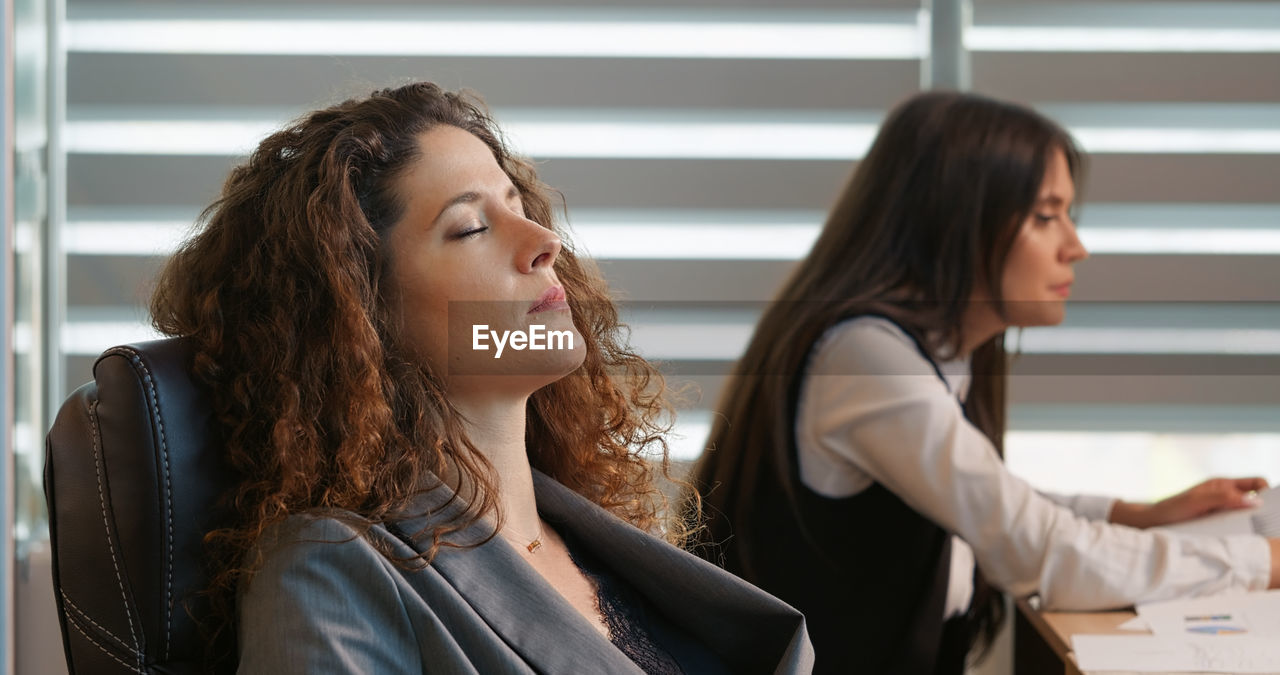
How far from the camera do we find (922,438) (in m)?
1.88

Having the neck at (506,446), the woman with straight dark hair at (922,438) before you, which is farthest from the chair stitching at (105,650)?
the woman with straight dark hair at (922,438)

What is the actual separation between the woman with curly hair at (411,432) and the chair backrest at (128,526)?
4cm

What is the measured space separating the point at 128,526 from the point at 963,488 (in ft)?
4.24

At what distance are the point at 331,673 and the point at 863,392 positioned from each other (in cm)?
120

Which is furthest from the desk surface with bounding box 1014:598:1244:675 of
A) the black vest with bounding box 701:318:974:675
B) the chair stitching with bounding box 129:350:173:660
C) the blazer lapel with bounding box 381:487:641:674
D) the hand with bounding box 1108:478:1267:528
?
the chair stitching with bounding box 129:350:173:660

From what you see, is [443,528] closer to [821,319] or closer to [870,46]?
[821,319]

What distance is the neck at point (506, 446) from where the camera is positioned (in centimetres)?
122

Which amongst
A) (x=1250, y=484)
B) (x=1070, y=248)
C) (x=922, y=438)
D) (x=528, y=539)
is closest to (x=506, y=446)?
(x=528, y=539)

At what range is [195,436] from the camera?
3.44ft

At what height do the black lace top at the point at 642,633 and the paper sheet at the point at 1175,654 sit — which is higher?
the black lace top at the point at 642,633

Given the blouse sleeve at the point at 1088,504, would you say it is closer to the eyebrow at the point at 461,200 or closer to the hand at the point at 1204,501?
the hand at the point at 1204,501

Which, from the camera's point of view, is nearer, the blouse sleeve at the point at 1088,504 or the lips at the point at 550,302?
the lips at the point at 550,302

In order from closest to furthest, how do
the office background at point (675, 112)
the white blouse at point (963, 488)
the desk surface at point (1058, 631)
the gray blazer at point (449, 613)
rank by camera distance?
the gray blazer at point (449, 613) < the desk surface at point (1058, 631) < the white blouse at point (963, 488) < the office background at point (675, 112)

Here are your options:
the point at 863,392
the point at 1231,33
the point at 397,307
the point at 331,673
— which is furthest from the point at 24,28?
the point at 1231,33
